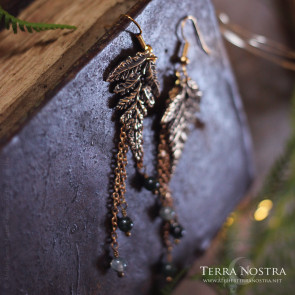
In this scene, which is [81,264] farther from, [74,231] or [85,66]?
[85,66]

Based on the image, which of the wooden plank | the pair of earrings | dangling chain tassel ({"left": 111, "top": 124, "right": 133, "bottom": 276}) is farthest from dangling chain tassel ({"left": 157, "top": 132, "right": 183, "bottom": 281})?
the wooden plank

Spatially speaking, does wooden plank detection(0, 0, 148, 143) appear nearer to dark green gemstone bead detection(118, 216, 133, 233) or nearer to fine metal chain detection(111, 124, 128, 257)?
fine metal chain detection(111, 124, 128, 257)

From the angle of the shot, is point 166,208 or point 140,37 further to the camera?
point 166,208

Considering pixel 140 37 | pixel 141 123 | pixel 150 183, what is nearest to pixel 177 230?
pixel 150 183

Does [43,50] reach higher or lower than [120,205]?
higher

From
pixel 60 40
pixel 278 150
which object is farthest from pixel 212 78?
pixel 278 150

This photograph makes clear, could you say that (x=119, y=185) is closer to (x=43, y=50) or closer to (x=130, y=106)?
(x=130, y=106)

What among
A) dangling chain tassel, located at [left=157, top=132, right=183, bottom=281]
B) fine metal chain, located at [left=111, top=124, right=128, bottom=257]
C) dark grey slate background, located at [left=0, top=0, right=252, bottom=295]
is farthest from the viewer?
dangling chain tassel, located at [left=157, top=132, right=183, bottom=281]
